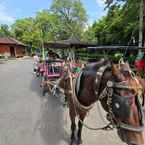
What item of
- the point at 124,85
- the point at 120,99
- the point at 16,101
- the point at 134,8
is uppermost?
the point at 134,8

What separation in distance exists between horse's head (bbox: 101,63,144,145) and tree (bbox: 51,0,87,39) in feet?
152

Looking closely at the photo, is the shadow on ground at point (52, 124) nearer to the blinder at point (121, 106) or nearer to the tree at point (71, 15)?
the blinder at point (121, 106)

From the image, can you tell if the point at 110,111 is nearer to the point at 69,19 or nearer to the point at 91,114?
the point at 91,114

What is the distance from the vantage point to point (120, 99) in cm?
173

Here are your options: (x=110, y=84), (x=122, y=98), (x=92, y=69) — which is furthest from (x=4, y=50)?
(x=122, y=98)

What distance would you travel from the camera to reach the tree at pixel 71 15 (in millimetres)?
48031

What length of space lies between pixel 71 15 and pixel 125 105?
49.8 meters

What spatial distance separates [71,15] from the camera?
49.2 m

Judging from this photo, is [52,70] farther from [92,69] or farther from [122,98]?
[122,98]

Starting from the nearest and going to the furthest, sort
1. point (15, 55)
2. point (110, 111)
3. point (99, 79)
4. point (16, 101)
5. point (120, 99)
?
point (120, 99)
point (110, 111)
point (99, 79)
point (16, 101)
point (15, 55)

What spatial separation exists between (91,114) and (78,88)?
231cm

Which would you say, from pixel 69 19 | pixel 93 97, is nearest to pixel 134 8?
pixel 93 97

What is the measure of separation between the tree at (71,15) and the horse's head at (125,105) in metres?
46.2

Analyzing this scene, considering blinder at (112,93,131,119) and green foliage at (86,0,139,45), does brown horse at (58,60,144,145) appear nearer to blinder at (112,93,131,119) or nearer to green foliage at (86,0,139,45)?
blinder at (112,93,131,119)
